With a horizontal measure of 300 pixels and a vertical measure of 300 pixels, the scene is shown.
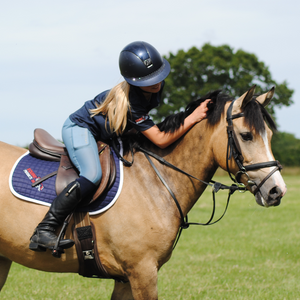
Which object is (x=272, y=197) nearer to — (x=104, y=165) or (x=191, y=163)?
(x=191, y=163)

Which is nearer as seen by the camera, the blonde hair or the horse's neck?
the blonde hair

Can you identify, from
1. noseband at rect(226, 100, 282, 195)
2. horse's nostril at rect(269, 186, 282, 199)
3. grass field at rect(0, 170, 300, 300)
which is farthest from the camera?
grass field at rect(0, 170, 300, 300)

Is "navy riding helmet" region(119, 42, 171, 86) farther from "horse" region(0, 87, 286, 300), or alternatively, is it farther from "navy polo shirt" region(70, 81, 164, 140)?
"horse" region(0, 87, 286, 300)

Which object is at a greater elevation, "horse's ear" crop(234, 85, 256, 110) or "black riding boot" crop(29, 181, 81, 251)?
"horse's ear" crop(234, 85, 256, 110)

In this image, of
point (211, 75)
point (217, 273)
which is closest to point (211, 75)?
point (211, 75)

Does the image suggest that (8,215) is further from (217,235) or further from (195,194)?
(217,235)

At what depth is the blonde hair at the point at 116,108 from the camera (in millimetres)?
3830

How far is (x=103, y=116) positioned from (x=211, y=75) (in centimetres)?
5115

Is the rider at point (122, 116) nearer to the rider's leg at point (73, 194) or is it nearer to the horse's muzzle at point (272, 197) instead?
the rider's leg at point (73, 194)

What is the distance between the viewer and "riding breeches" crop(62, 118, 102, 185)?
3.76 metres

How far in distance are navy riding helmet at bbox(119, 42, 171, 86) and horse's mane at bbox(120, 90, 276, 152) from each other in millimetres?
473

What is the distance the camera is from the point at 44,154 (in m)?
4.09

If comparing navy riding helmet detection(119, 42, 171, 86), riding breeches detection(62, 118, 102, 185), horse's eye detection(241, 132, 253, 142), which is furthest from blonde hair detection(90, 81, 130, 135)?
horse's eye detection(241, 132, 253, 142)

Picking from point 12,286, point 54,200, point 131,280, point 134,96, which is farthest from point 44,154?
point 12,286
